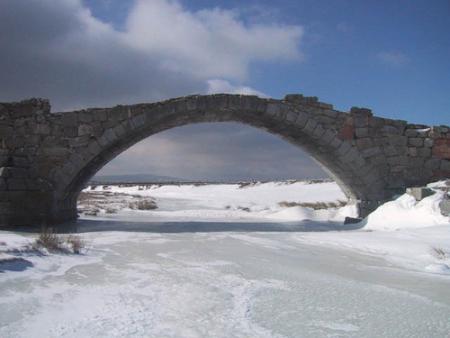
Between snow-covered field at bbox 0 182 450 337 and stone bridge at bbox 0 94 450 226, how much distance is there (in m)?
3.22

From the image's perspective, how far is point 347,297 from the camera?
400cm

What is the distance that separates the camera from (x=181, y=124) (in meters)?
12.3

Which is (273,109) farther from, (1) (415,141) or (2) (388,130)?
(1) (415,141)

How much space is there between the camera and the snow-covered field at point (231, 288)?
309cm

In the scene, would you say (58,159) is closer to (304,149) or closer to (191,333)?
(304,149)

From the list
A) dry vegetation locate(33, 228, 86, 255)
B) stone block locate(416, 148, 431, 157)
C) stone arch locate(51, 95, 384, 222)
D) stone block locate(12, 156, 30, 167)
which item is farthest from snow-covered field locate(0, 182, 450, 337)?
stone block locate(416, 148, 431, 157)

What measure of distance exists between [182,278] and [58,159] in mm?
6862

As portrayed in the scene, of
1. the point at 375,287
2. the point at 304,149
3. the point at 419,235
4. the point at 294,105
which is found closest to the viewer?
the point at 375,287

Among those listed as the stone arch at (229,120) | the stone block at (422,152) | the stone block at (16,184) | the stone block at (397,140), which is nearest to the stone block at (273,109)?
the stone arch at (229,120)

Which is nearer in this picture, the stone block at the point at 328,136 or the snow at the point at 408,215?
the snow at the point at 408,215

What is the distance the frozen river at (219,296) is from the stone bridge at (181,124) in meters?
4.48

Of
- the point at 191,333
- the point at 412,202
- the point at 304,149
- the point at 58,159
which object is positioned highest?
the point at 304,149

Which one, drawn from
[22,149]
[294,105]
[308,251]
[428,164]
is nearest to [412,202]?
[428,164]

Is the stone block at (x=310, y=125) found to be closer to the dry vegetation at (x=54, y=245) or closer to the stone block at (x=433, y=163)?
the stone block at (x=433, y=163)
